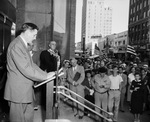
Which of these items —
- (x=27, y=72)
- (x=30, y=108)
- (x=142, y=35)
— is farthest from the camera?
(x=142, y=35)

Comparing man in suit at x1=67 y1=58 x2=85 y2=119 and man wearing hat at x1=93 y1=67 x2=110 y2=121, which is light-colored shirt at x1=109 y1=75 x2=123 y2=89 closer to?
man wearing hat at x1=93 y1=67 x2=110 y2=121

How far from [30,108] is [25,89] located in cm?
38

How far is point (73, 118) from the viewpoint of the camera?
5668 mm

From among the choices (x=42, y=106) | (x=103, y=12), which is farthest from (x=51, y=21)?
(x=103, y=12)

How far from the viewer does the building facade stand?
5519 cm

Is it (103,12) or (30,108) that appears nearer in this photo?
(30,108)

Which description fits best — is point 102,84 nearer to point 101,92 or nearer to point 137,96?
point 101,92

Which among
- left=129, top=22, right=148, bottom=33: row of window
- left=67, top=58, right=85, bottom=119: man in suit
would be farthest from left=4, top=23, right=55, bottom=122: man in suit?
left=129, top=22, right=148, bottom=33: row of window

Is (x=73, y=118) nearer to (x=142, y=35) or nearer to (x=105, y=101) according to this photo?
(x=105, y=101)

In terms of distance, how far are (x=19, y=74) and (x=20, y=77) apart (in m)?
0.04

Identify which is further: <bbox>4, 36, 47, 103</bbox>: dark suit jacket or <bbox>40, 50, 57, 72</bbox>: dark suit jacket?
<bbox>40, 50, 57, 72</bbox>: dark suit jacket

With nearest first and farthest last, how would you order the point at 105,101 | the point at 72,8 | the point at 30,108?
1. the point at 30,108
2. the point at 105,101
3. the point at 72,8

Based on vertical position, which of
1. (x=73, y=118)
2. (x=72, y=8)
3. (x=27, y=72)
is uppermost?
(x=72, y=8)

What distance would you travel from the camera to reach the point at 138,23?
61.8 meters
